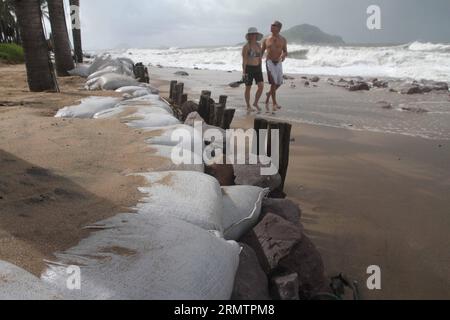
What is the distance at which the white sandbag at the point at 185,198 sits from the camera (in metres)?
2.12

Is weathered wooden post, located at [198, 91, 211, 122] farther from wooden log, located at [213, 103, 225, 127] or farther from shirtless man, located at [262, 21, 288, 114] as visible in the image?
shirtless man, located at [262, 21, 288, 114]

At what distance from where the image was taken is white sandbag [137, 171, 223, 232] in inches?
83.4

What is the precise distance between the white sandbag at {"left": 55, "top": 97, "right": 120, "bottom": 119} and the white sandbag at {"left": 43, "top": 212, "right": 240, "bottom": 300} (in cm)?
304

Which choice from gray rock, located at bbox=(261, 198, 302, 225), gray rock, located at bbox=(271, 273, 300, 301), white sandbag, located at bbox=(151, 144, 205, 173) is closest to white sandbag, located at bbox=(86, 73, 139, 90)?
white sandbag, located at bbox=(151, 144, 205, 173)

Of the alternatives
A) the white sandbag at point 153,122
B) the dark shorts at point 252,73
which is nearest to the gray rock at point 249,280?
the white sandbag at point 153,122

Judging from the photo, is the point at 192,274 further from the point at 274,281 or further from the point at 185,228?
the point at 274,281

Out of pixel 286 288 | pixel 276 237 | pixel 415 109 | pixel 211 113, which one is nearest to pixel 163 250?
pixel 286 288

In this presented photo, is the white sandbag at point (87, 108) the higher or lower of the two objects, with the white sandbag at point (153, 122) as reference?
higher

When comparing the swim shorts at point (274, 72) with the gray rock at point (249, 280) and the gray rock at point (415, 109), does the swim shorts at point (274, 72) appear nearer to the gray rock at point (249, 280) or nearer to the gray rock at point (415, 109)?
the gray rock at point (415, 109)

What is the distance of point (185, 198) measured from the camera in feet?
7.48

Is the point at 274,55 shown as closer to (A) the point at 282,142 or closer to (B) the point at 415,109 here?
(B) the point at 415,109

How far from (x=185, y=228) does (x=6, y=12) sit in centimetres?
2943

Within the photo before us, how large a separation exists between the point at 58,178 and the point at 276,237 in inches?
58.3

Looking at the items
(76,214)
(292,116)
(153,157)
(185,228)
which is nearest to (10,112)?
(153,157)
